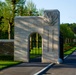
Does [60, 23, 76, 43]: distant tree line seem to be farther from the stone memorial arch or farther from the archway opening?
the stone memorial arch

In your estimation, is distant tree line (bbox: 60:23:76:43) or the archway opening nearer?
the archway opening

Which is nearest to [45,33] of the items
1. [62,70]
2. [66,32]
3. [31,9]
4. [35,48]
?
[62,70]

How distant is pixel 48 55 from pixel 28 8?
2304cm

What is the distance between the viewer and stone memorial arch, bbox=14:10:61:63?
2816cm

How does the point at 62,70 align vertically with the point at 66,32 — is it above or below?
below

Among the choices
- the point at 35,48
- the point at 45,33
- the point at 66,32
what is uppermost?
the point at 45,33

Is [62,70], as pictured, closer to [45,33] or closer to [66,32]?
[45,33]

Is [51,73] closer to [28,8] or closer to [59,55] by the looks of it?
[59,55]

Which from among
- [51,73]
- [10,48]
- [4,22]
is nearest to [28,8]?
[4,22]

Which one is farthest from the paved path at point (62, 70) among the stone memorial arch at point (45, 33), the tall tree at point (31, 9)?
the tall tree at point (31, 9)

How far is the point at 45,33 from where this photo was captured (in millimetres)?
28281

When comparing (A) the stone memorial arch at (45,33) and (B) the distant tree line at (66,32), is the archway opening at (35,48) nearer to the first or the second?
(A) the stone memorial arch at (45,33)

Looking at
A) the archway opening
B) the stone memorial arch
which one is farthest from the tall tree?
the stone memorial arch

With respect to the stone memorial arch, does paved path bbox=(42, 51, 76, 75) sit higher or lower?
lower
